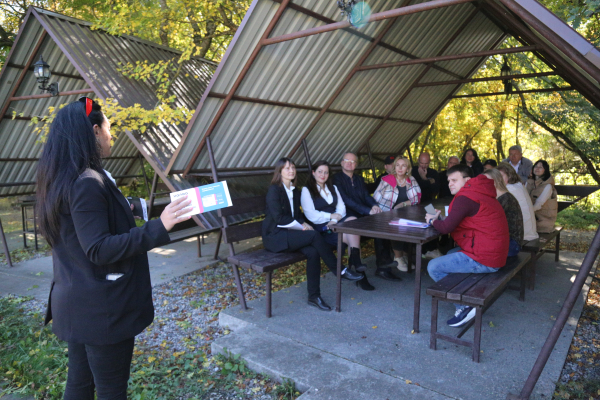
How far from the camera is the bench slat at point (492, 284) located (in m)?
3.49

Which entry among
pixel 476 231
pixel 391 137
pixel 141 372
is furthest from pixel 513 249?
pixel 391 137

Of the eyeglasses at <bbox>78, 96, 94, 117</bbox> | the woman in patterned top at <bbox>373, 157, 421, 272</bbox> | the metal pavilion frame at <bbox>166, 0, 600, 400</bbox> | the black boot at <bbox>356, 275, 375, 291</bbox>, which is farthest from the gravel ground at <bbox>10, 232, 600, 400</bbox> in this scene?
the eyeglasses at <bbox>78, 96, 94, 117</bbox>

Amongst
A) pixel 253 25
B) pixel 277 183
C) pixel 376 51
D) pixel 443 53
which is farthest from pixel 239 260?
pixel 443 53

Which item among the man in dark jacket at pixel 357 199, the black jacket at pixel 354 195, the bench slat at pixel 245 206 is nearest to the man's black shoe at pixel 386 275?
the man in dark jacket at pixel 357 199

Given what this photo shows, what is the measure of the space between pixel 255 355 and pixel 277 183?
2.18 metres

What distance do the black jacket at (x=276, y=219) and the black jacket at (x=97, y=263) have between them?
2.96m

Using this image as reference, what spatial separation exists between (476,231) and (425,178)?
475 centimetres

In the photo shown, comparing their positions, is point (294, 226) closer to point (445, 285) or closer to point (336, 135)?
point (445, 285)

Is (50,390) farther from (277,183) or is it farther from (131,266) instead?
(277,183)

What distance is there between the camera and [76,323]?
2.06 meters

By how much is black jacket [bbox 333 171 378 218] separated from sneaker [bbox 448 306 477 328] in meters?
2.50

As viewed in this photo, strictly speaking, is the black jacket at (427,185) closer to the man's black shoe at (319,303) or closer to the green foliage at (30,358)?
the man's black shoe at (319,303)

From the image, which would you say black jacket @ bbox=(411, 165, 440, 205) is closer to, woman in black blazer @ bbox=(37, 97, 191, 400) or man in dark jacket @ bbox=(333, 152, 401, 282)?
man in dark jacket @ bbox=(333, 152, 401, 282)

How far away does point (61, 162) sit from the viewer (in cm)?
201
